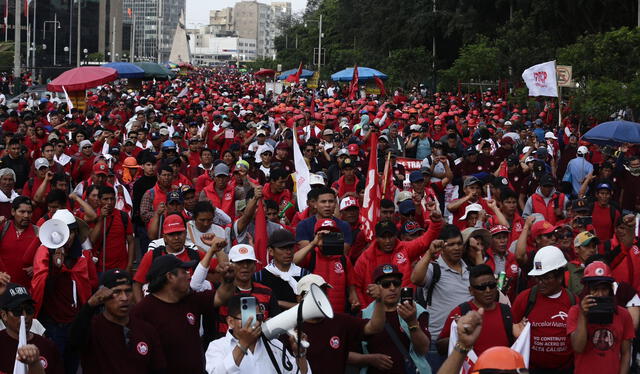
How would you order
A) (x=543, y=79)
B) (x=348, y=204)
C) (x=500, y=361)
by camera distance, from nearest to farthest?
(x=500, y=361) → (x=348, y=204) → (x=543, y=79)

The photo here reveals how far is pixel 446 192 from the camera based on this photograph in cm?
1436

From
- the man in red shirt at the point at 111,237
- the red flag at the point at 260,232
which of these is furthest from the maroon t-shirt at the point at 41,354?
the man in red shirt at the point at 111,237

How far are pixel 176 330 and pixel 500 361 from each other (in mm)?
2705

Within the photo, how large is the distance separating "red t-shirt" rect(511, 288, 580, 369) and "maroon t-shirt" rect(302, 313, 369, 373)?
115 cm

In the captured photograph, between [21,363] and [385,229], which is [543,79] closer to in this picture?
[385,229]

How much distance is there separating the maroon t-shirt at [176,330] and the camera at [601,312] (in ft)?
7.42

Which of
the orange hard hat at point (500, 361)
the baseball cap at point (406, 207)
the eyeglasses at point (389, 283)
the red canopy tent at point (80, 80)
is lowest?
the baseball cap at point (406, 207)

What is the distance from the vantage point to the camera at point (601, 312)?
6184mm

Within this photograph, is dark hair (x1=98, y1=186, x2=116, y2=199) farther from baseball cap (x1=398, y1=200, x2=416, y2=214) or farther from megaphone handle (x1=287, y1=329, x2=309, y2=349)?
megaphone handle (x1=287, y1=329, x2=309, y2=349)

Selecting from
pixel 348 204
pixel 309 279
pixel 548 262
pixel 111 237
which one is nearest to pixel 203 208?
pixel 111 237

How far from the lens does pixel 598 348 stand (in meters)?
6.42

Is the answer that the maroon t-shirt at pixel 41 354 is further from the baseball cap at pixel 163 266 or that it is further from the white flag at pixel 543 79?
the white flag at pixel 543 79

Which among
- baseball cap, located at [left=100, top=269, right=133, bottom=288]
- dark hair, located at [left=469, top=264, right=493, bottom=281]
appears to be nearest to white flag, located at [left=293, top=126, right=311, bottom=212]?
dark hair, located at [left=469, top=264, right=493, bottom=281]

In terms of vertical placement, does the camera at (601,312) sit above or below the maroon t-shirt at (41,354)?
above
